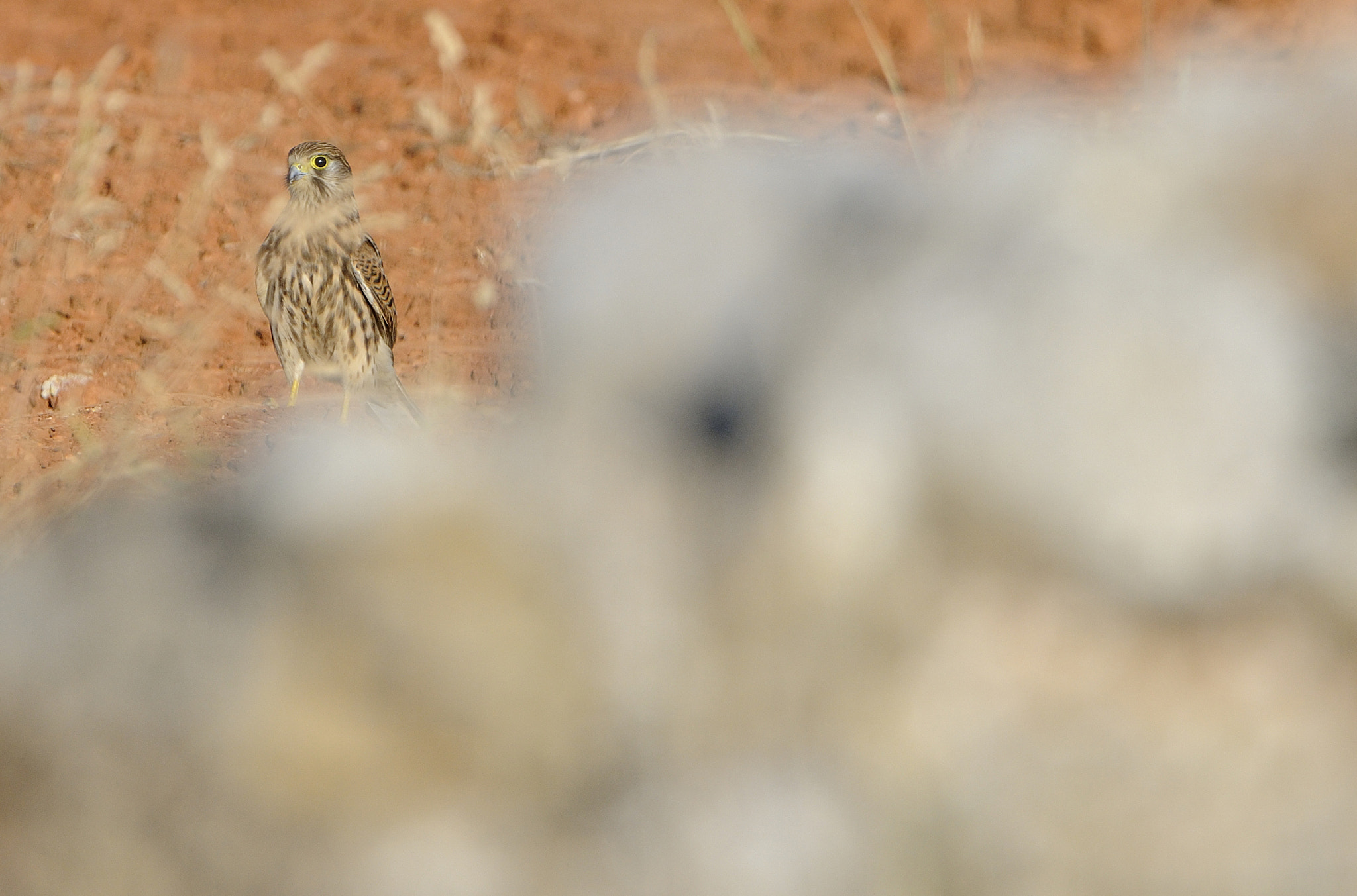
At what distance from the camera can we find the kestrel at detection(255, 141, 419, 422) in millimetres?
3688

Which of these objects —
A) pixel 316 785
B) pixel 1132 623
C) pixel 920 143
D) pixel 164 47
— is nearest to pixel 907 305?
pixel 1132 623

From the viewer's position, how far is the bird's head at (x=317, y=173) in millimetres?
3572

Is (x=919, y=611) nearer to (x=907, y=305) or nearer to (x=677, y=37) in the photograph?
(x=907, y=305)

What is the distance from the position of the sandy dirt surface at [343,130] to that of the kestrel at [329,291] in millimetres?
170

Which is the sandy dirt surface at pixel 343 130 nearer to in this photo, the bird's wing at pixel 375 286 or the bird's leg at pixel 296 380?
the bird's leg at pixel 296 380

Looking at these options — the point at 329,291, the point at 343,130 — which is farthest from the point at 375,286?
the point at 343,130

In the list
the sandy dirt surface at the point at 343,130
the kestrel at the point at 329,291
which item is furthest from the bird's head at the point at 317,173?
the sandy dirt surface at the point at 343,130

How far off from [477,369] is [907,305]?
99.9 inches

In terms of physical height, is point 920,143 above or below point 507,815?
above

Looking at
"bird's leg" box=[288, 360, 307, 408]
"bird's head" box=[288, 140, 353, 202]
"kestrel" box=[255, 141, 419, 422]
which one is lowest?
"bird's leg" box=[288, 360, 307, 408]

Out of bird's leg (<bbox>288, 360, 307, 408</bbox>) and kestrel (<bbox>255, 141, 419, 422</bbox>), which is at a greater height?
kestrel (<bbox>255, 141, 419, 422</bbox>)

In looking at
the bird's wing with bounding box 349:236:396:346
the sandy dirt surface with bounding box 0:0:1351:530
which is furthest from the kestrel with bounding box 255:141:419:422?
the sandy dirt surface with bounding box 0:0:1351:530

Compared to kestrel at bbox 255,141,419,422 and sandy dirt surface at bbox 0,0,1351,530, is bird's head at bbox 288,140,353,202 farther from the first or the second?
sandy dirt surface at bbox 0,0,1351,530

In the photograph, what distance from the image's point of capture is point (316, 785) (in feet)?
4.05
